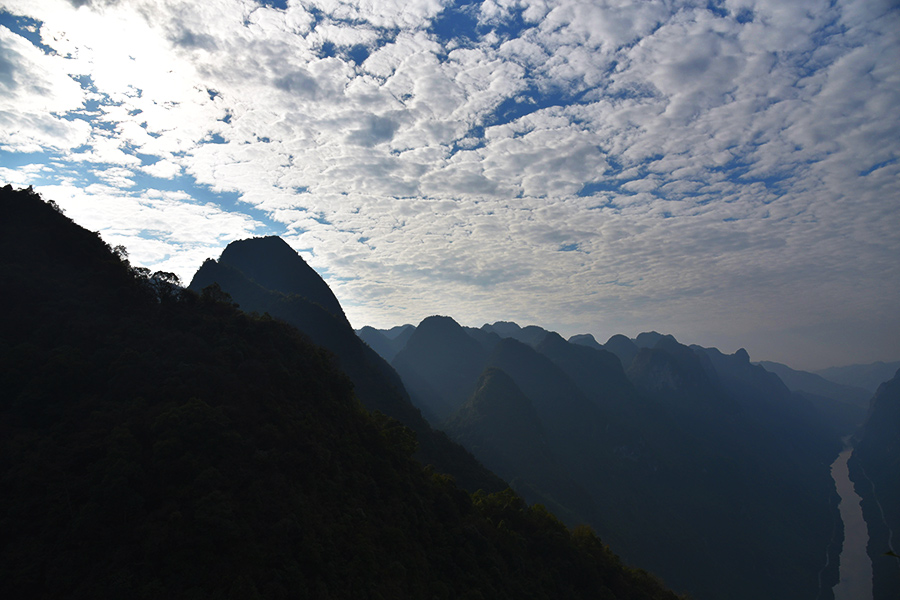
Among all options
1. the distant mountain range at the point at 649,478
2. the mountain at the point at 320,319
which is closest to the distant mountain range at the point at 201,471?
the mountain at the point at 320,319

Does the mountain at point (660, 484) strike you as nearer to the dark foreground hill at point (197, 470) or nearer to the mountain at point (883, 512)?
the mountain at point (883, 512)

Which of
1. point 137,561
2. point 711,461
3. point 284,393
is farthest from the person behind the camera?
point 711,461

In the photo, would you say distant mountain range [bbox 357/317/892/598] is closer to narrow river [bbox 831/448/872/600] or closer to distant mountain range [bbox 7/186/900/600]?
narrow river [bbox 831/448/872/600]

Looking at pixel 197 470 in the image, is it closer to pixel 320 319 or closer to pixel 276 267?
pixel 320 319

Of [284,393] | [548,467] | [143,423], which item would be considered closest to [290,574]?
[143,423]

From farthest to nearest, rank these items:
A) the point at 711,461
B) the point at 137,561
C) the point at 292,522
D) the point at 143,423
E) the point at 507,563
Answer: the point at 711,461 < the point at 507,563 < the point at 143,423 < the point at 292,522 < the point at 137,561

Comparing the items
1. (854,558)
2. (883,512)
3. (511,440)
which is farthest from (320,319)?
(883,512)

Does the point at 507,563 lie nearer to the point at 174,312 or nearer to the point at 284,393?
the point at 284,393
